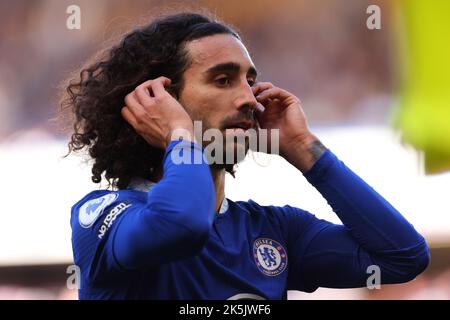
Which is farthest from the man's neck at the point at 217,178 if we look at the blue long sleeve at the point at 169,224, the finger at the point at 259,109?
the blue long sleeve at the point at 169,224

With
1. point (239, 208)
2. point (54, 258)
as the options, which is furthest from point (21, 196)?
point (239, 208)

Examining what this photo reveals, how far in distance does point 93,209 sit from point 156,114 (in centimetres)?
31

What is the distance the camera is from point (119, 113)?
2.44 m

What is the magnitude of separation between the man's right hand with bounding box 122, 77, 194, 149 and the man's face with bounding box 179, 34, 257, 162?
0.35 feet

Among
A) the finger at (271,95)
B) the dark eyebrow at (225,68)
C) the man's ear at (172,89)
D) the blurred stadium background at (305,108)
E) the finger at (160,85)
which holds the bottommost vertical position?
the blurred stadium background at (305,108)

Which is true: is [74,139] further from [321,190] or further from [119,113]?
[321,190]

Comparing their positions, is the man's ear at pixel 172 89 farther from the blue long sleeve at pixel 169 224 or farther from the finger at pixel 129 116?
the blue long sleeve at pixel 169 224

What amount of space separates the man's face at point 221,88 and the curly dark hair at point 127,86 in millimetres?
50

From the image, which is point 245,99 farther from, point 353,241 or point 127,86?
point 353,241

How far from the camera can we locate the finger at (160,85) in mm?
2201

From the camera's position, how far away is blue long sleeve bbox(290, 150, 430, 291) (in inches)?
87.8

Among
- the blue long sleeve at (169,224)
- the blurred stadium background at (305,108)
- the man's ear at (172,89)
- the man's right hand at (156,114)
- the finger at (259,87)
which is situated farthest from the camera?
the blurred stadium background at (305,108)

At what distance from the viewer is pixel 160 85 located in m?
2.24

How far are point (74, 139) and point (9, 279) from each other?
2.69 metres
